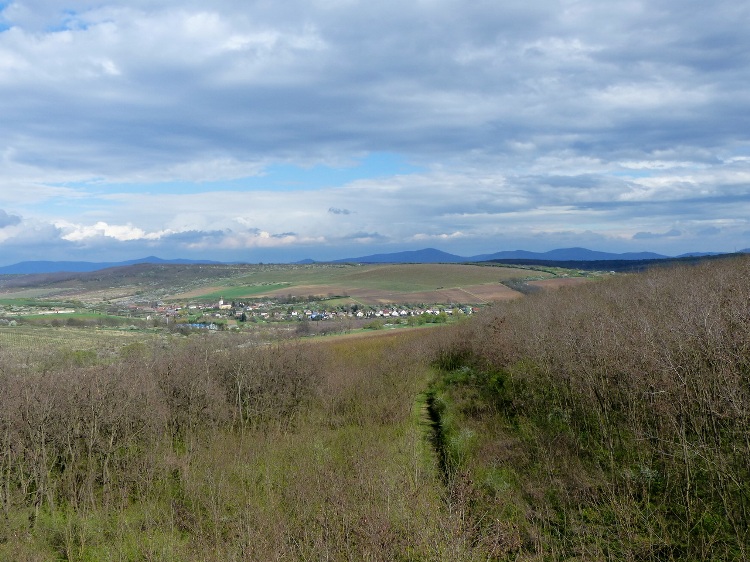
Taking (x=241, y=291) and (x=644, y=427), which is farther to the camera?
(x=241, y=291)

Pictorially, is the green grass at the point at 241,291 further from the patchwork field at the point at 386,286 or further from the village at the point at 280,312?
the village at the point at 280,312

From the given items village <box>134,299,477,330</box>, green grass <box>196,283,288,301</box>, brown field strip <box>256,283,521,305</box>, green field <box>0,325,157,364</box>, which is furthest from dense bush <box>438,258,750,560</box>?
green grass <box>196,283,288,301</box>

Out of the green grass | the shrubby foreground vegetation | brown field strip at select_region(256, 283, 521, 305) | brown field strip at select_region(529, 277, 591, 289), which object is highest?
brown field strip at select_region(529, 277, 591, 289)

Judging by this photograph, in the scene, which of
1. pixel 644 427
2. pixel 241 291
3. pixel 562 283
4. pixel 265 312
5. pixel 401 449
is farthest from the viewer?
pixel 241 291

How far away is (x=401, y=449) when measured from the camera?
26672mm

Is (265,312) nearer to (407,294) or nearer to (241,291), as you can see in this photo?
(241,291)

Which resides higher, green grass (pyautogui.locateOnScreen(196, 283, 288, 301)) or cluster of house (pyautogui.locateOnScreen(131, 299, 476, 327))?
green grass (pyautogui.locateOnScreen(196, 283, 288, 301))

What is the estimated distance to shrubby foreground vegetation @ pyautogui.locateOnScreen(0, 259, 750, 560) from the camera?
50.6 ft

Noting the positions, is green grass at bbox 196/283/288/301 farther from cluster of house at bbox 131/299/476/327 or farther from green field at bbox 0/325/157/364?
green field at bbox 0/325/157/364

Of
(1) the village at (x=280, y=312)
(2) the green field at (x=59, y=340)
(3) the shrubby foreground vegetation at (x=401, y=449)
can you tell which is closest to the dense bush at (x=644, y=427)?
(3) the shrubby foreground vegetation at (x=401, y=449)

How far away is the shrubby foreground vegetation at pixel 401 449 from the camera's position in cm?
1541

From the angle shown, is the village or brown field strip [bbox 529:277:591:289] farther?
brown field strip [bbox 529:277:591:289]

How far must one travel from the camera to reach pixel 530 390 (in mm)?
33375

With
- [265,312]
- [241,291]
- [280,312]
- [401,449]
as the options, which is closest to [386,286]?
[241,291]
